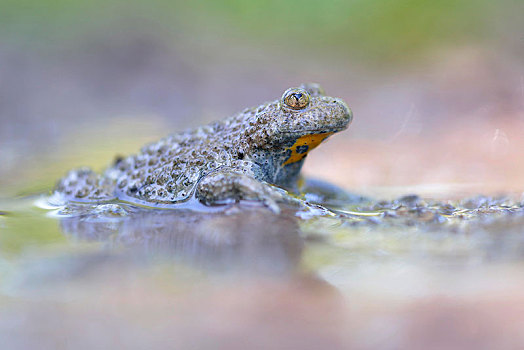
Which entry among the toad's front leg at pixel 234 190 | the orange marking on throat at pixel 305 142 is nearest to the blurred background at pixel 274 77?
the orange marking on throat at pixel 305 142

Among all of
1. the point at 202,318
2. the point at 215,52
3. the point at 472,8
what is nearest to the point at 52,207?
the point at 202,318

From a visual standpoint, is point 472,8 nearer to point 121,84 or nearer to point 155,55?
point 155,55

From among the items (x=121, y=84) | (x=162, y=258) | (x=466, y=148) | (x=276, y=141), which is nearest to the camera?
(x=162, y=258)

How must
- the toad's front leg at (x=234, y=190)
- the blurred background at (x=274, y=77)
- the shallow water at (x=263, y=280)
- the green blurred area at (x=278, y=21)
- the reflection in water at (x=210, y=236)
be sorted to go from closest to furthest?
the shallow water at (x=263, y=280), the reflection in water at (x=210, y=236), the toad's front leg at (x=234, y=190), the blurred background at (x=274, y=77), the green blurred area at (x=278, y=21)

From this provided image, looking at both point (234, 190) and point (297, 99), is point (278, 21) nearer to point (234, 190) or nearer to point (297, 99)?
point (297, 99)

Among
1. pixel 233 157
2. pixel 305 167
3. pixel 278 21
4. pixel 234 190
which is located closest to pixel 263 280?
pixel 234 190

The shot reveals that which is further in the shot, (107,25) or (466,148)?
(107,25)

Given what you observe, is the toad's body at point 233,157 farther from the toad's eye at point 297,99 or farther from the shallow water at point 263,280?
the shallow water at point 263,280
